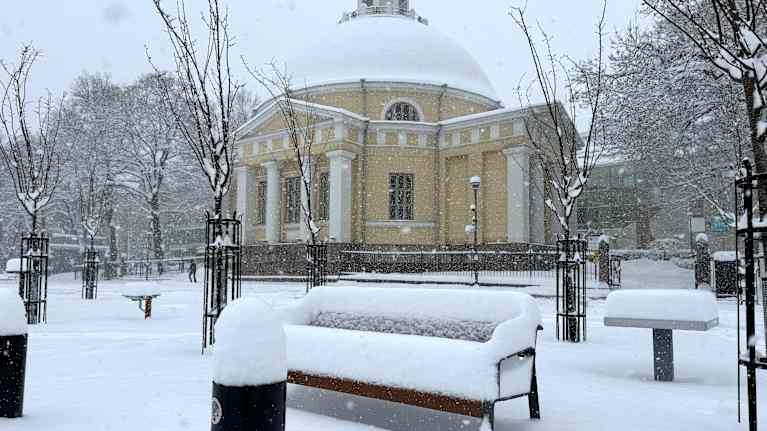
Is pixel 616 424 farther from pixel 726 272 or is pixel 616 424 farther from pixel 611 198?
pixel 611 198

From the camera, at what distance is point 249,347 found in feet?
10.3

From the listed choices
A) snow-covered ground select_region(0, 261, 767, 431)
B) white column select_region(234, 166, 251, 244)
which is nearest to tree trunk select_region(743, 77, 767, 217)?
snow-covered ground select_region(0, 261, 767, 431)

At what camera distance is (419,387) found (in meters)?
4.61

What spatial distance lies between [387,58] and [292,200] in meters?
8.64

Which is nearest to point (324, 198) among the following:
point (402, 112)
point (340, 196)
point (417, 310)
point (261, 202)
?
point (340, 196)

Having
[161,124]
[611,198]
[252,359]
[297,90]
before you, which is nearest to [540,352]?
[252,359]

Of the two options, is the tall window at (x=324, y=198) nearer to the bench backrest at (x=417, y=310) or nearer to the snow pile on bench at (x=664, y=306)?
the bench backrest at (x=417, y=310)

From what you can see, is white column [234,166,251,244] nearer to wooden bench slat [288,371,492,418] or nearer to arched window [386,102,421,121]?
arched window [386,102,421,121]

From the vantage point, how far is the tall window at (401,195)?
29.2 m

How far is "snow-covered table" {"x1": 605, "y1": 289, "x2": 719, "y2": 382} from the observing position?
638 centimetres

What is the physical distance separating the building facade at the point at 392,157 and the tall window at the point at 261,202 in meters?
0.05

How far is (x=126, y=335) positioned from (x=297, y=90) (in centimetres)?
2281

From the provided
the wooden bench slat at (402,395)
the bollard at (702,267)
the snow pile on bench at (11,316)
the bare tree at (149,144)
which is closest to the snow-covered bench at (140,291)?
the snow pile on bench at (11,316)

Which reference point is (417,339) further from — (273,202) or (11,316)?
(273,202)
